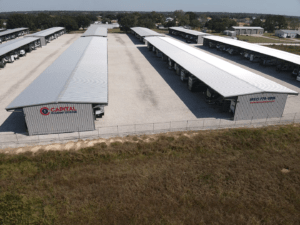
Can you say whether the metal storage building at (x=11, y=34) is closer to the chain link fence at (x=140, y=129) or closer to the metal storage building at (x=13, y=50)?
the metal storage building at (x=13, y=50)

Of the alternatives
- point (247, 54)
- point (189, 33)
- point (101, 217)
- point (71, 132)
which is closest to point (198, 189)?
point (101, 217)

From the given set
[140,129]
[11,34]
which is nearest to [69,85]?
[140,129]

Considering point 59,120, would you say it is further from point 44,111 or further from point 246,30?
point 246,30

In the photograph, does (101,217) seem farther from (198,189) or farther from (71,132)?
(71,132)

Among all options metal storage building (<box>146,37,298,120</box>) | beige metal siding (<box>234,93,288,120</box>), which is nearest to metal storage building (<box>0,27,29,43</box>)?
metal storage building (<box>146,37,298,120</box>)

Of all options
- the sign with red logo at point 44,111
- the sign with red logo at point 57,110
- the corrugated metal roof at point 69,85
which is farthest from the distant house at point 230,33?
the sign with red logo at point 44,111
